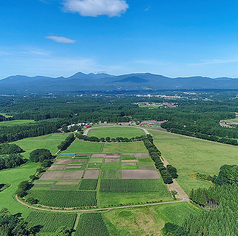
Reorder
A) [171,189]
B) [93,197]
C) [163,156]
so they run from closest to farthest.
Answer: [93,197] → [171,189] → [163,156]

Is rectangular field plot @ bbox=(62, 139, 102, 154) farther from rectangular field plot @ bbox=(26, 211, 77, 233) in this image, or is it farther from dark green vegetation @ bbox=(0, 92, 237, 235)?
rectangular field plot @ bbox=(26, 211, 77, 233)

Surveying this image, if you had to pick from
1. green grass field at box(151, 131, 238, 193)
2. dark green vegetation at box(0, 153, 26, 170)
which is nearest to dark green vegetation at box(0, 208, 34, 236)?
dark green vegetation at box(0, 153, 26, 170)

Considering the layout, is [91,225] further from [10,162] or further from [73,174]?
[10,162]

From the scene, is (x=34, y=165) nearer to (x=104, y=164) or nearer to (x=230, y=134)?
(x=104, y=164)

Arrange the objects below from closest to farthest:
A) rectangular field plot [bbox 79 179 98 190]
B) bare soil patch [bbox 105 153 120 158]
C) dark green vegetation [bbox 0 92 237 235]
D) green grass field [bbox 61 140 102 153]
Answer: dark green vegetation [bbox 0 92 237 235] < rectangular field plot [bbox 79 179 98 190] < bare soil patch [bbox 105 153 120 158] < green grass field [bbox 61 140 102 153]

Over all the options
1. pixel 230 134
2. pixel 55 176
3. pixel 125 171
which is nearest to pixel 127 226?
pixel 125 171

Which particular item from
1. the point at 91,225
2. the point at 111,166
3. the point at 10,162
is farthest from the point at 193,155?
the point at 10,162

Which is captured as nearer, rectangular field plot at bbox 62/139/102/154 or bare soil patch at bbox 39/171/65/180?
bare soil patch at bbox 39/171/65/180

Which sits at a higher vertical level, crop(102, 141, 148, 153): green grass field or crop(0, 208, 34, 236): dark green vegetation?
crop(0, 208, 34, 236): dark green vegetation
